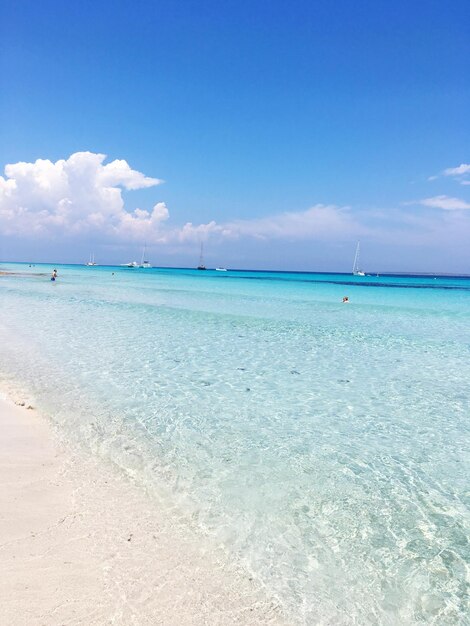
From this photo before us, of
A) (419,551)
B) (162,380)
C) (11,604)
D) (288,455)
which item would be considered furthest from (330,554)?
(162,380)

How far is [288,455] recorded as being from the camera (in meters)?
5.85

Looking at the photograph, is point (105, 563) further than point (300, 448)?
No

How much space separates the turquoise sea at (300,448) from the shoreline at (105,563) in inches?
11.3

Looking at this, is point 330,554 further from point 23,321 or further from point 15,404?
point 23,321

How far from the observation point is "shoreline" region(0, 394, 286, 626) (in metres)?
2.91

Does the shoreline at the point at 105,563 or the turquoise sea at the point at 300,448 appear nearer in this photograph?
the shoreline at the point at 105,563

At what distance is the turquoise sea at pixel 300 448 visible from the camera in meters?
3.55

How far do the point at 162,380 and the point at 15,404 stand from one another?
3126 millimetres

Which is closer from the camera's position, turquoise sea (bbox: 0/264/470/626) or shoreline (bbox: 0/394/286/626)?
shoreline (bbox: 0/394/286/626)

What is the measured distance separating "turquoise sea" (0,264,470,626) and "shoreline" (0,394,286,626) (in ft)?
0.94

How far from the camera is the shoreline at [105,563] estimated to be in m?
2.91

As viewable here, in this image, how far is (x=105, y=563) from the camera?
131 inches

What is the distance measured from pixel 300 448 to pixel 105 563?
3452 mm

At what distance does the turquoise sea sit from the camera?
3549mm
